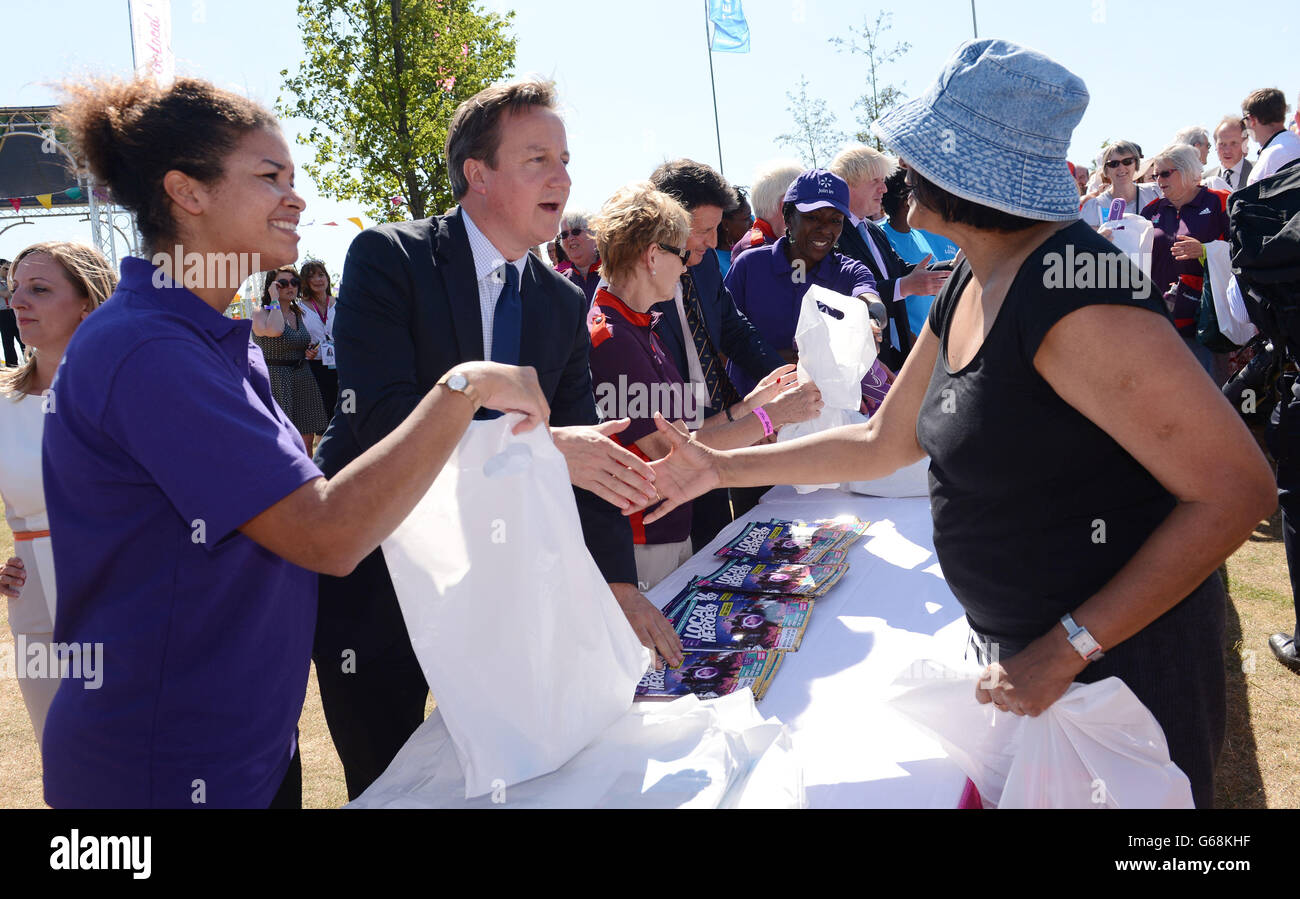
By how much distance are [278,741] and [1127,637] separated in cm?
128

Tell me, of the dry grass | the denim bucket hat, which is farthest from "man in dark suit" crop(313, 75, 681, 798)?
the dry grass

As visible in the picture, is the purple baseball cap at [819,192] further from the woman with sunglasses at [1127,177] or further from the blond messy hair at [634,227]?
the woman with sunglasses at [1127,177]

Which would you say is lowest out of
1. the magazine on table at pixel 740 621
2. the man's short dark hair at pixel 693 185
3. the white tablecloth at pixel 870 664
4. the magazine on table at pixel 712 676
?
the white tablecloth at pixel 870 664

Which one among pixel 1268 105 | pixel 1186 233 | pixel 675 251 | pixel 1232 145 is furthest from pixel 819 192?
pixel 1232 145

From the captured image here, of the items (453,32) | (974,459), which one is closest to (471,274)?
(974,459)

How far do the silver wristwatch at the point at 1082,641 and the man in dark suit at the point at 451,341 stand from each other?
83 cm

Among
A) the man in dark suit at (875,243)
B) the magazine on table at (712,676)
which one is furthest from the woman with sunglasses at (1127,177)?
the magazine on table at (712,676)

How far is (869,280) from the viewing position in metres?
4.00

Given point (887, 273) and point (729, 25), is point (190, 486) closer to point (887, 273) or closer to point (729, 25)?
point (887, 273)

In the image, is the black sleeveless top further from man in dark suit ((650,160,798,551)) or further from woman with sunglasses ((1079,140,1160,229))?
woman with sunglasses ((1079,140,1160,229))

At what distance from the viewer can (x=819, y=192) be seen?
150 inches

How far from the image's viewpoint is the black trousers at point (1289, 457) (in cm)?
304

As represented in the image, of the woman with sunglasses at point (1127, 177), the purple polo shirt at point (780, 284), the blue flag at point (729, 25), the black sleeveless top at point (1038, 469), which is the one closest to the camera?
the black sleeveless top at point (1038, 469)

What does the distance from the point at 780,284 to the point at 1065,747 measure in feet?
9.39
